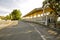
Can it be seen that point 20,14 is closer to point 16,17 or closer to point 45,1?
point 16,17

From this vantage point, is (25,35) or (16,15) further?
(16,15)

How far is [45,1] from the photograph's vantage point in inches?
973

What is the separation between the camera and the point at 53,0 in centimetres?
2305

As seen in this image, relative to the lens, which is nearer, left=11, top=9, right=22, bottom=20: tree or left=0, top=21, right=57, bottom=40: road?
left=0, top=21, right=57, bottom=40: road

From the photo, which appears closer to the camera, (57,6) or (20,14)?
(57,6)

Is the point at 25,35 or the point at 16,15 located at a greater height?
the point at 16,15

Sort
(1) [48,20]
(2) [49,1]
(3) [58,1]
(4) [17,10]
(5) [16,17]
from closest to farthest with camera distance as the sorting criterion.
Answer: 1. (3) [58,1]
2. (2) [49,1]
3. (1) [48,20]
4. (5) [16,17]
5. (4) [17,10]

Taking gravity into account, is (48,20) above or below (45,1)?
below

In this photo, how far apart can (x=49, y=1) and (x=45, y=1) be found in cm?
98

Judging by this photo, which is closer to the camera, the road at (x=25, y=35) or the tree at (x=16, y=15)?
the road at (x=25, y=35)

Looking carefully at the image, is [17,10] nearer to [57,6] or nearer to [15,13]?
[15,13]

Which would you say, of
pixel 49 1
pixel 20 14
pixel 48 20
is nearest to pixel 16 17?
pixel 20 14

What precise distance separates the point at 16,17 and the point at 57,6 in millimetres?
119109

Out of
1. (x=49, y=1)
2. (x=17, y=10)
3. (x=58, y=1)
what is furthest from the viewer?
(x=17, y=10)
